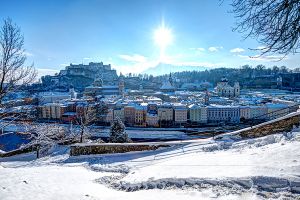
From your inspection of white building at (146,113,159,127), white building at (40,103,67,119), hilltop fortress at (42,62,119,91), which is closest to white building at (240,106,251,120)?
white building at (146,113,159,127)

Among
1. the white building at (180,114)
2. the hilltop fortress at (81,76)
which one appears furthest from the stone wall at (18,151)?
the hilltop fortress at (81,76)

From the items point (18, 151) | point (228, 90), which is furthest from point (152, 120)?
point (228, 90)

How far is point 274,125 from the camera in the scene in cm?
1053

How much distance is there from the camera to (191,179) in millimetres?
5969

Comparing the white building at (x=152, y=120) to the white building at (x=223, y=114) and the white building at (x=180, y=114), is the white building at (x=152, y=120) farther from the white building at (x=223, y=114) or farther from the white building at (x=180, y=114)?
the white building at (x=223, y=114)

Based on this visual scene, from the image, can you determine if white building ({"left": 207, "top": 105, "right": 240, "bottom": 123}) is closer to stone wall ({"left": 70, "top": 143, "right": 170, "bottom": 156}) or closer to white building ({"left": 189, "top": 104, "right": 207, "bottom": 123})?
white building ({"left": 189, "top": 104, "right": 207, "bottom": 123})

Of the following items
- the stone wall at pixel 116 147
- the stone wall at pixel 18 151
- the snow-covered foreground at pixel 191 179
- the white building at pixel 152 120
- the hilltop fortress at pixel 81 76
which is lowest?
the white building at pixel 152 120

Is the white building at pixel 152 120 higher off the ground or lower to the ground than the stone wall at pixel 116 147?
lower

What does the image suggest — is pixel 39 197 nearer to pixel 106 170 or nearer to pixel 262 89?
pixel 106 170

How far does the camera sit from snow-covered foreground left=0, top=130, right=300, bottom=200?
5285 mm

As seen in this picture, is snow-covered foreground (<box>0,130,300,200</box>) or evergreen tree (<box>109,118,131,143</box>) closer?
snow-covered foreground (<box>0,130,300,200</box>)

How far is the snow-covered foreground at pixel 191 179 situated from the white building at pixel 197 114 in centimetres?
5650

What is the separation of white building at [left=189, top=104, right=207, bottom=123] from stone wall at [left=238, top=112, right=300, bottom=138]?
54755 mm

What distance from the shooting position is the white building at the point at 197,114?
65.4 m
